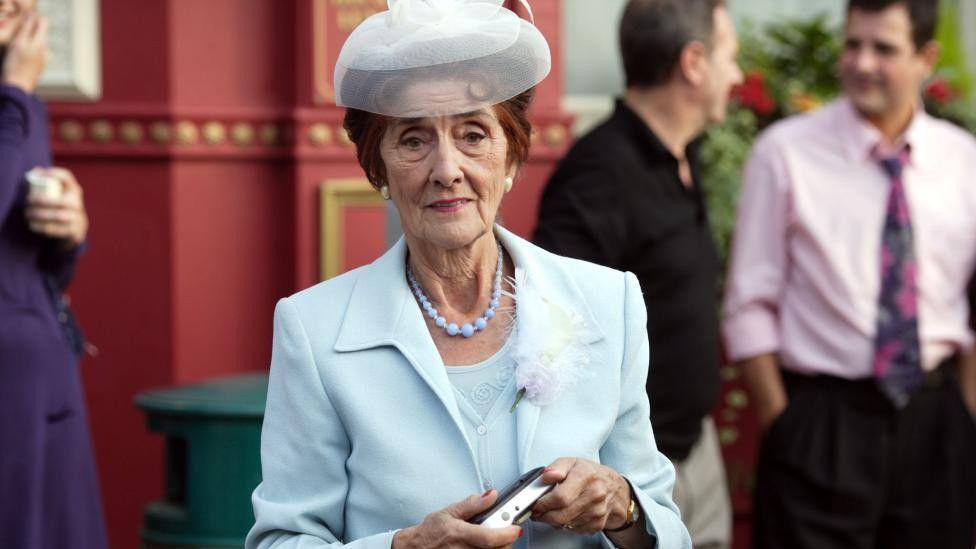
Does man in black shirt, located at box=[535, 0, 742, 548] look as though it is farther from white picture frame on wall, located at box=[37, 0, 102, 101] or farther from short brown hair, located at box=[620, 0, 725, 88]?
white picture frame on wall, located at box=[37, 0, 102, 101]

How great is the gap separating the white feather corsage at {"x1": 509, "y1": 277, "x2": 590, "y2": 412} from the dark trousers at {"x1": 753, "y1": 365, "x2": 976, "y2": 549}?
88.3 inches

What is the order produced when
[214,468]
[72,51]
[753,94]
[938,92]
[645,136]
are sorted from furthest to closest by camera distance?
[938,92] → [753,94] → [72,51] → [645,136] → [214,468]

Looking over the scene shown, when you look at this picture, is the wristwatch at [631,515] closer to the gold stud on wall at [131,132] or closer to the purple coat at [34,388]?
the purple coat at [34,388]

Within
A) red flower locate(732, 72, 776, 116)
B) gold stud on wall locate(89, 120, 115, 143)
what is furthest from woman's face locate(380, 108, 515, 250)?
red flower locate(732, 72, 776, 116)

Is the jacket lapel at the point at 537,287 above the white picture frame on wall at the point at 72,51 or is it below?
below

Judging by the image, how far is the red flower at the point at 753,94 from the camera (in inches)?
237

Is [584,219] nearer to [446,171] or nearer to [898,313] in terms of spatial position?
[898,313]

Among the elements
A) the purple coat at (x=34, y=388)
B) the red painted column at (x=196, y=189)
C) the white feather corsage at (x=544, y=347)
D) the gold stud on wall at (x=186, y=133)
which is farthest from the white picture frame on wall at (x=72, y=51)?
the white feather corsage at (x=544, y=347)

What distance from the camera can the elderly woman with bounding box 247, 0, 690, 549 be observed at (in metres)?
2.51

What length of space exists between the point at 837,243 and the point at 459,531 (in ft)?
8.76

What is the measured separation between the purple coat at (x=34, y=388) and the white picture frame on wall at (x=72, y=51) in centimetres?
87

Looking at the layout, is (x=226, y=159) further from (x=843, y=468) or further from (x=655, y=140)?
(x=843, y=468)

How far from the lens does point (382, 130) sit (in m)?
2.62

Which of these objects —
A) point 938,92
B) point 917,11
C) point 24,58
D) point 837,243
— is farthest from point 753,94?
point 24,58
